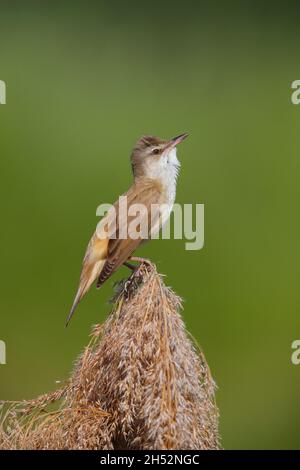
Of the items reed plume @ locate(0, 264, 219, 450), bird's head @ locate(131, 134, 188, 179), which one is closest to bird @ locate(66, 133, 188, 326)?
bird's head @ locate(131, 134, 188, 179)

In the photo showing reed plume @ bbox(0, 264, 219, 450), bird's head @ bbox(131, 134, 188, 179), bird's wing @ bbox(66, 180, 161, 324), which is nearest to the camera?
reed plume @ bbox(0, 264, 219, 450)

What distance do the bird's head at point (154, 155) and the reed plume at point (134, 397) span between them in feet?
4.14

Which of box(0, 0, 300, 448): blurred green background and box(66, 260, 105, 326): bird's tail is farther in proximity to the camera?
box(0, 0, 300, 448): blurred green background

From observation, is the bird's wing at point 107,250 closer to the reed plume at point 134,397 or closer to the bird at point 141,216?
the bird at point 141,216

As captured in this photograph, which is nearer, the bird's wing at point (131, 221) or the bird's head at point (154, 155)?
the bird's wing at point (131, 221)

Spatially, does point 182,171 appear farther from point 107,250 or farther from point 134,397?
point 134,397

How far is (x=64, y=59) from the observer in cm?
630

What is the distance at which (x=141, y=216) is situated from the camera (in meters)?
3.43

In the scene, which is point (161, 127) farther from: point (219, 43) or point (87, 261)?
point (87, 261)

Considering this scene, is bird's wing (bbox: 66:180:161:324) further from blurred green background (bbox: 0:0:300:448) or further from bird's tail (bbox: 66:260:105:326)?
blurred green background (bbox: 0:0:300:448)

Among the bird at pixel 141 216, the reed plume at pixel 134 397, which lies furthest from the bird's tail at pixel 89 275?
the reed plume at pixel 134 397

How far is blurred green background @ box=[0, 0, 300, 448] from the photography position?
4883mm

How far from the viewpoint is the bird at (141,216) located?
3283 millimetres

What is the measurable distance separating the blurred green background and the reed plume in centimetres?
193
